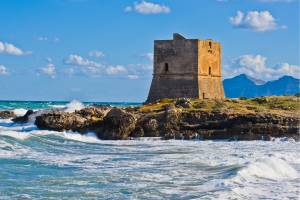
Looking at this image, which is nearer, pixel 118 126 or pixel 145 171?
pixel 145 171

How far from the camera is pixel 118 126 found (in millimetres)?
30594

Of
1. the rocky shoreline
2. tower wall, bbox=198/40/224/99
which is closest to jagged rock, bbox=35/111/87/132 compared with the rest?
the rocky shoreline

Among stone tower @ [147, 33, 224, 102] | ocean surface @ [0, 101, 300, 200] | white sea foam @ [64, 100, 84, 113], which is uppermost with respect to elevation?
stone tower @ [147, 33, 224, 102]

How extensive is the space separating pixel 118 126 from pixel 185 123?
3.24 metres

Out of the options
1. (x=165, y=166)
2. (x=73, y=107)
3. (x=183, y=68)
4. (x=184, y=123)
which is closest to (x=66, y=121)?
(x=184, y=123)

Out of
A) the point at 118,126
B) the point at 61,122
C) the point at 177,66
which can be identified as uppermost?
the point at 177,66

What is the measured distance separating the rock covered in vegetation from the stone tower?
810cm

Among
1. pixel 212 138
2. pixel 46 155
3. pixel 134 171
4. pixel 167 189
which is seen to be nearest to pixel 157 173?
pixel 134 171

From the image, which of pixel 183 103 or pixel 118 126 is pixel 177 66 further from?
pixel 118 126

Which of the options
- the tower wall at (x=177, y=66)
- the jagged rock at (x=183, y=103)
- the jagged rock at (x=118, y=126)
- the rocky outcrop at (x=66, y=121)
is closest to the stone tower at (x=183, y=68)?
the tower wall at (x=177, y=66)

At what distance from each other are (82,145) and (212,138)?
6.61 meters

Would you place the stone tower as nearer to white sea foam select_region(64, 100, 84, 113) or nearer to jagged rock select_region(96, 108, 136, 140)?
white sea foam select_region(64, 100, 84, 113)

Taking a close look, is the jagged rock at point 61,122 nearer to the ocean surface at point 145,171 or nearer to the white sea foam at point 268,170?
the ocean surface at point 145,171

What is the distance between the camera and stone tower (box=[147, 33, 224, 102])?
40.4m
